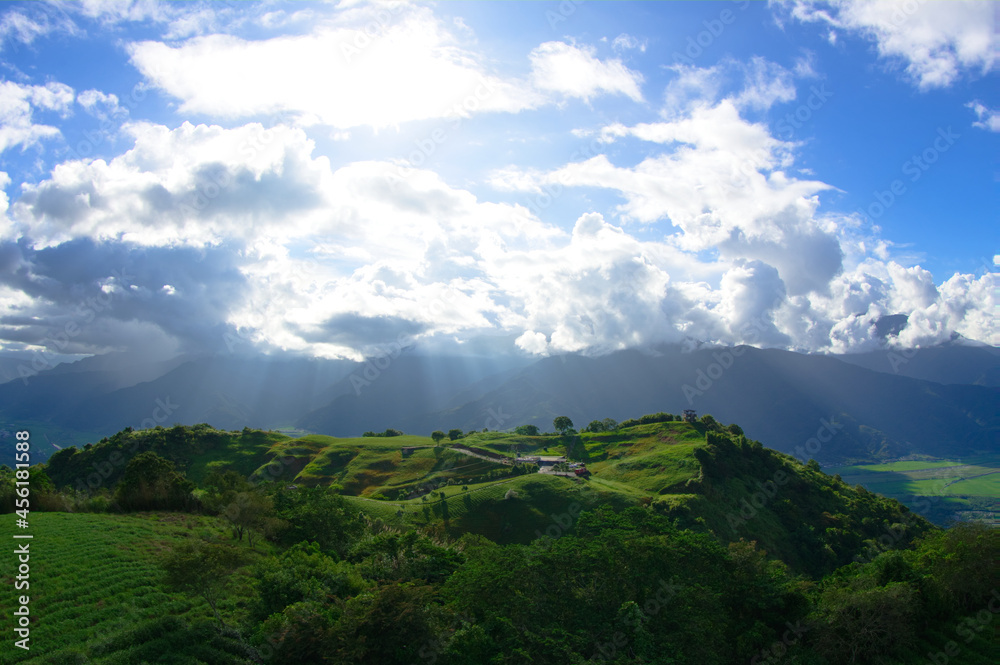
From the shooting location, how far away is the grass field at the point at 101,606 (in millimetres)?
27516

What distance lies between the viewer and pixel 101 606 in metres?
32.1

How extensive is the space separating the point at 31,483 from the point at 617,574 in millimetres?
64833

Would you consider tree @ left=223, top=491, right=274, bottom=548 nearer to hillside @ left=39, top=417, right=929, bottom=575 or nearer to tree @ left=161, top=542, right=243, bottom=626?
tree @ left=161, top=542, right=243, bottom=626

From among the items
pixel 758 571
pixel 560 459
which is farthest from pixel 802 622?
pixel 560 459

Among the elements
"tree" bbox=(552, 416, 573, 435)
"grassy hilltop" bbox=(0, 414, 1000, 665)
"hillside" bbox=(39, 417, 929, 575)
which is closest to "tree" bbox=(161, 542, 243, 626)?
"grassy hilltop" bbox=(0, 414, 1000, 665)

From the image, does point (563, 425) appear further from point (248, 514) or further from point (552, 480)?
point (248, 514)

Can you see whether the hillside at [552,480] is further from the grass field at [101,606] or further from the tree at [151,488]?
the grass field at [101,606]

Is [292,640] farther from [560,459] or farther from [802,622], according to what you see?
[560,459]

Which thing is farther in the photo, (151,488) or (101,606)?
(151,488)

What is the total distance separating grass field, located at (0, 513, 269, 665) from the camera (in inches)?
1083

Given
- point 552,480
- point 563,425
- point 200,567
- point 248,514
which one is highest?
point 200,567

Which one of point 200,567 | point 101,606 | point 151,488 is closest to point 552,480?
point 151,488

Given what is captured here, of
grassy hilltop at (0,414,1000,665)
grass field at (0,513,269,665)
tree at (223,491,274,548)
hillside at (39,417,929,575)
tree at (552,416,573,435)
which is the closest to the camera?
grass field at (0,513,269,665)

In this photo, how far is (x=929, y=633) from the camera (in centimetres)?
3453
